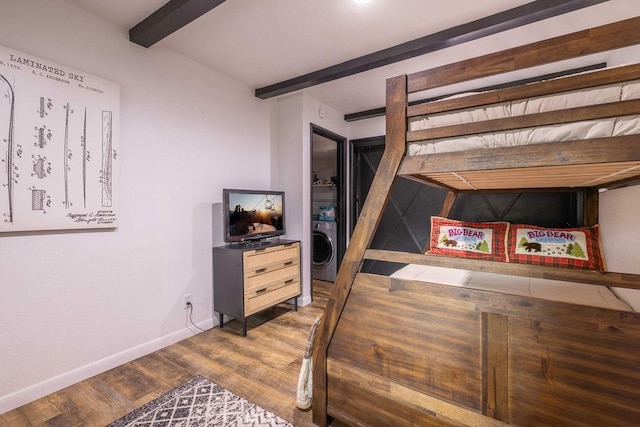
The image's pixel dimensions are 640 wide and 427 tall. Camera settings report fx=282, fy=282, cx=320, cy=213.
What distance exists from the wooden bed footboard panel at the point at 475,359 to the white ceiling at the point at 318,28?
1765 mm

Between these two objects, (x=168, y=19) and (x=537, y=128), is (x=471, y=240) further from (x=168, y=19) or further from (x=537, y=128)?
(x=168, y=19)

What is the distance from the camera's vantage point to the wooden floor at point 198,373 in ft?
5.17

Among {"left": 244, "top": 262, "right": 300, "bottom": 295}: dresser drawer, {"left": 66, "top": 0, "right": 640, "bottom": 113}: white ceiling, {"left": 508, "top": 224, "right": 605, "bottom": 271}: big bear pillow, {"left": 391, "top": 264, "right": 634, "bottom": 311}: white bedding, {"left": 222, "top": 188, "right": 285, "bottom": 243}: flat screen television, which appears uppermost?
{"left": 66, "top": 0, "right": 640, "bottom": 113}: white ceiling

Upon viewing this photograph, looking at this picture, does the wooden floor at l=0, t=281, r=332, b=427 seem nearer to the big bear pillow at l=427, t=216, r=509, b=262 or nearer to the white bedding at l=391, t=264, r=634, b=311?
the white bedding at l=391, t=264, r=634, b=311

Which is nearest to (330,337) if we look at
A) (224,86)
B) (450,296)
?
(450,296)

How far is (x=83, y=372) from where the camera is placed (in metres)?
1.88

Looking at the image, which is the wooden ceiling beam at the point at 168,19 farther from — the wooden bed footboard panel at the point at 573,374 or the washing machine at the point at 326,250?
the washing machine at the point at 326,250

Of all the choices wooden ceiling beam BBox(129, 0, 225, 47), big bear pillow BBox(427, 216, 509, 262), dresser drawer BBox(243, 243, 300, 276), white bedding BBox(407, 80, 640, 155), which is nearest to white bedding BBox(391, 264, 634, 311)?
big bear pillow BBox(427, 216, 509, 262)

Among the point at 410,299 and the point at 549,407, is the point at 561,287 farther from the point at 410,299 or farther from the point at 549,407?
the point at 410,299

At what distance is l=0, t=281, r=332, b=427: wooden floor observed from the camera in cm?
158

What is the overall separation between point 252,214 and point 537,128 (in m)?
2.31

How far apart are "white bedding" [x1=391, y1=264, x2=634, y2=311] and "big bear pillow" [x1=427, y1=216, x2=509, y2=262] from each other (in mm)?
284

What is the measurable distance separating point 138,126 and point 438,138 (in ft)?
7.06

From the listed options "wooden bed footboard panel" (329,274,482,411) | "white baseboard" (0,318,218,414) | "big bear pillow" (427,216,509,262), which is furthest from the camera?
"big bear pillow" (427,216,509,262)
